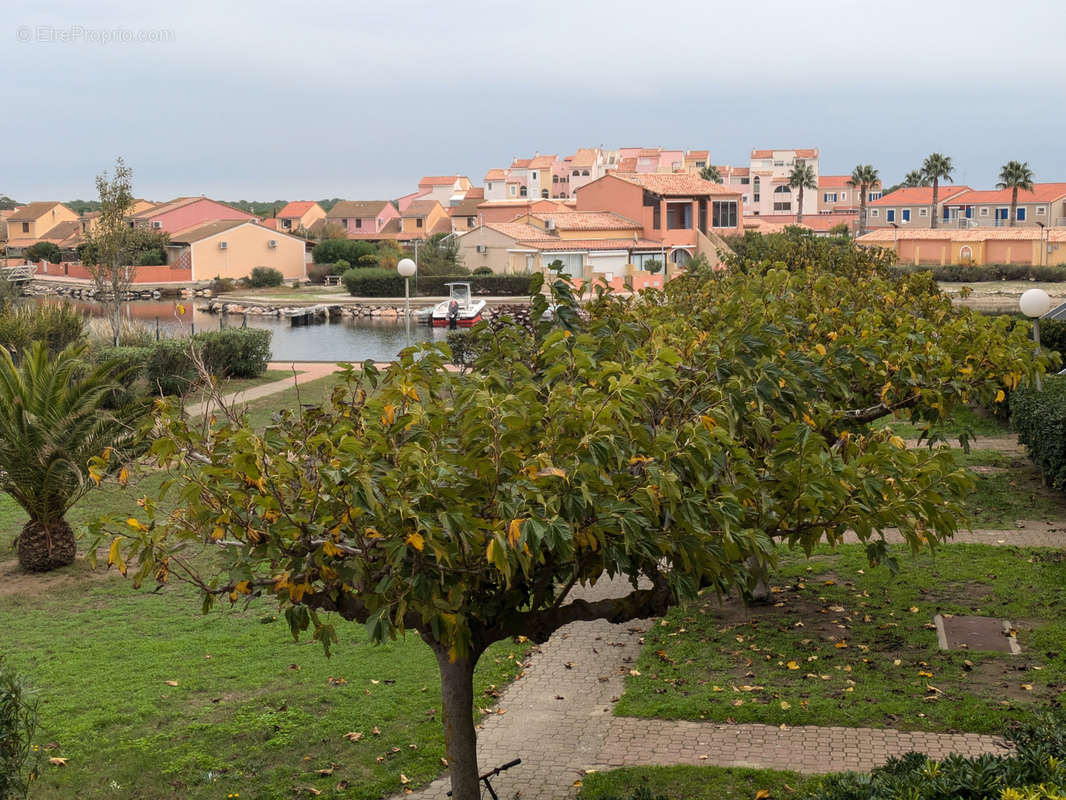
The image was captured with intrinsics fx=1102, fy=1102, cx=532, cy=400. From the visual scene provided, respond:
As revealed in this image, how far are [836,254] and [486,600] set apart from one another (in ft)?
59.4

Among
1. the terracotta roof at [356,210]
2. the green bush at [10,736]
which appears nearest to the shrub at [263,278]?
the terracotta roof at [356,210]

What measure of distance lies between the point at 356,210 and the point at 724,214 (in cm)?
4935

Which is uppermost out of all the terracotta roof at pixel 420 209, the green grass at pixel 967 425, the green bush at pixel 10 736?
the terracotta roof at pixel 420 209

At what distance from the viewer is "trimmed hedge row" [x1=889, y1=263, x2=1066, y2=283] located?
70.1m

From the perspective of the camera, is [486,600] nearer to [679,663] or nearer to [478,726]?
[478,726]

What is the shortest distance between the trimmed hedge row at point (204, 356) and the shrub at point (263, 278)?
4895 cm

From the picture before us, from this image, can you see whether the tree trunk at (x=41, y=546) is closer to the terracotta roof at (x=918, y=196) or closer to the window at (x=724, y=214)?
the window at (x=724, y=214)

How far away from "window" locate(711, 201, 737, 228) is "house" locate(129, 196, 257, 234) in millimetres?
36914

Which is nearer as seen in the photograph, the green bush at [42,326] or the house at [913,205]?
the green bush at [42,326]

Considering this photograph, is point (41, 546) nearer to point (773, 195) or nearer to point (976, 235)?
point (976, 235)

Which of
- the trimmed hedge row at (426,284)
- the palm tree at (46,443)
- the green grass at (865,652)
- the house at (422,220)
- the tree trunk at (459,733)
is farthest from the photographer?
the house at (422,220)

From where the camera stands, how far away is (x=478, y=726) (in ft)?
29.1

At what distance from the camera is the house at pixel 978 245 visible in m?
76.9

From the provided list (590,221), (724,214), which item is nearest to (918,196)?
(724,214)
